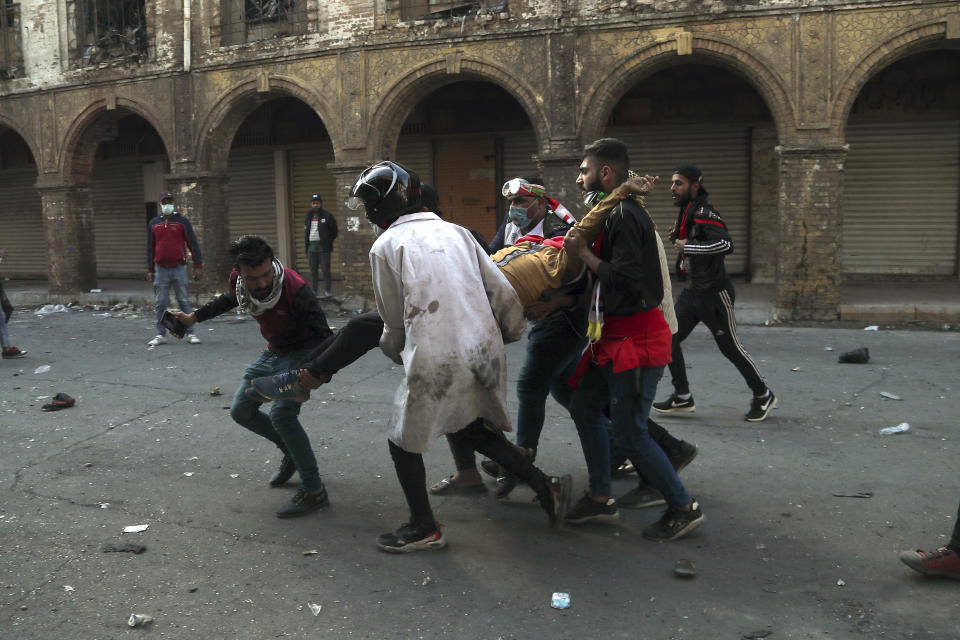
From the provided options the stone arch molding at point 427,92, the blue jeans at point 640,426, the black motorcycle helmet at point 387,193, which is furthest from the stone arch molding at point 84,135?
the blue jeans at point 640,426

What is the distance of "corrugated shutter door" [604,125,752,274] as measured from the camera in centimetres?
1644

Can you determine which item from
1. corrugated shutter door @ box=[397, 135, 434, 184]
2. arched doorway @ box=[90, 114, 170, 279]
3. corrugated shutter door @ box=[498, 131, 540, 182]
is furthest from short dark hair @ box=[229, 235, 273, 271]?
arched doorway @ box=[90, 114, 170, 279]

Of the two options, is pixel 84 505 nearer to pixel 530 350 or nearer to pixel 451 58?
pixel 530 350

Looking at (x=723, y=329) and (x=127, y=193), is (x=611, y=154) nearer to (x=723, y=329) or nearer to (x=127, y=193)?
(x=723, y=329)

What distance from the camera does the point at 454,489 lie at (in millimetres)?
4914

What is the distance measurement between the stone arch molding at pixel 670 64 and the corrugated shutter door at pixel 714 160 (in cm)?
299

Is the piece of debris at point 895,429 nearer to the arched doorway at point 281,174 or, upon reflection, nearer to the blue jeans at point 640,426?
the blue jeans at point 640,426

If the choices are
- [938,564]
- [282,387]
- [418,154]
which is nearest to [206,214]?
[418,154]

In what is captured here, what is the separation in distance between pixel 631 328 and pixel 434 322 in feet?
3.31

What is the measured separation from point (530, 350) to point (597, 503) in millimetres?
899

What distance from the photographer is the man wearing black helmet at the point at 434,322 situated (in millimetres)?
3678

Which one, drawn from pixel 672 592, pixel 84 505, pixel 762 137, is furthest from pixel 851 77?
pixel 84 505

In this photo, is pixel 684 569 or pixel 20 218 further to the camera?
pixel 20 218

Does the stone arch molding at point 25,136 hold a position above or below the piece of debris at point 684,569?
above
